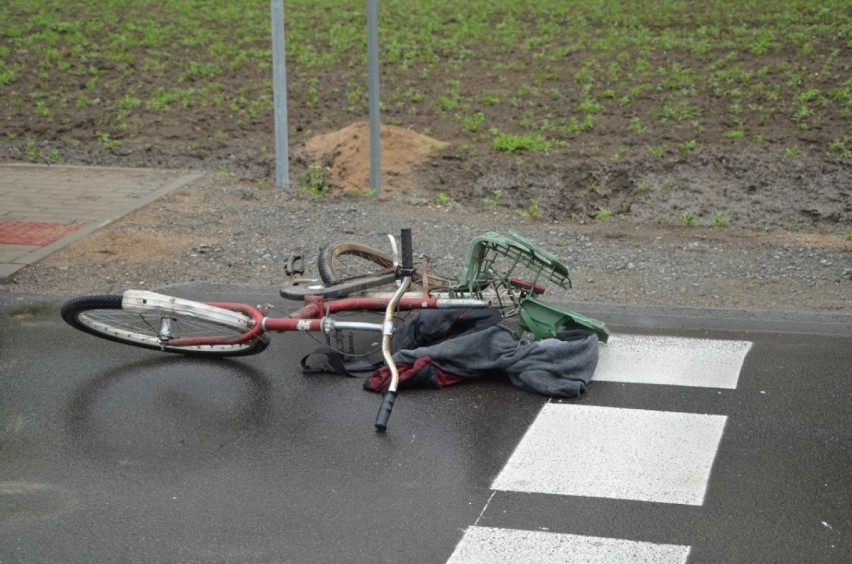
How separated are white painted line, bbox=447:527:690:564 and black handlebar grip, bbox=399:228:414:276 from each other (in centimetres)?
218

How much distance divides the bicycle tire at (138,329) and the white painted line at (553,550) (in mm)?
2501

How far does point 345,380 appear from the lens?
6.62 metres

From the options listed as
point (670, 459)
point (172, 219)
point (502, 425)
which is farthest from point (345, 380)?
point (172, 219)

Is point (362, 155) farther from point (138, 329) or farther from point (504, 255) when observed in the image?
point (504, 255)

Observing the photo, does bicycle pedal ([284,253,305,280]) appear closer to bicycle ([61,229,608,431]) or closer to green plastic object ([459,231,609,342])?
bicycle ([61,229,608,431])

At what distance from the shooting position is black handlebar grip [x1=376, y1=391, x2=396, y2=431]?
18.5ft

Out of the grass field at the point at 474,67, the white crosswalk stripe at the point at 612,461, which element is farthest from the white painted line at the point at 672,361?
the grass field at the point at 474,67

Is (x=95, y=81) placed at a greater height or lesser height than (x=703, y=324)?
greater

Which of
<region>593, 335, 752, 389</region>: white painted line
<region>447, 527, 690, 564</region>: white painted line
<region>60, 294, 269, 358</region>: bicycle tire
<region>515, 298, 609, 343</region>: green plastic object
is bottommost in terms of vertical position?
<region>447, 527, 690, 564</region>: white painted line

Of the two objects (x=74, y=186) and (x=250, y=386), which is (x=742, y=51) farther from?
(x=250, y=386)

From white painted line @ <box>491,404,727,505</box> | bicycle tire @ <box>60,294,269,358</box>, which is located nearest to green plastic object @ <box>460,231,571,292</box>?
white painted line @ <box>491,404,727,505</box>

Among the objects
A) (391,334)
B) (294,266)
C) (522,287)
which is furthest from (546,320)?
(294,266)

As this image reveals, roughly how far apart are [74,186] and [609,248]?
20.2ft

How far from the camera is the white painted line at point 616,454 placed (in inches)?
203
